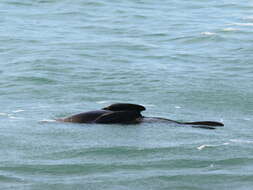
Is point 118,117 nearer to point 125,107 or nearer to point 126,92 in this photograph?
point 125,107

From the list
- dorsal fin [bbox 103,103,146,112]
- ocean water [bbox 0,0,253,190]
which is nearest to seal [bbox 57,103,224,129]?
dorsal fin [bbox 103,103,146,112]

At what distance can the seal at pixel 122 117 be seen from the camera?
1156 centimetres

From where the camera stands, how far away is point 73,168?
930cm

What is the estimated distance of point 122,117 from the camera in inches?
457

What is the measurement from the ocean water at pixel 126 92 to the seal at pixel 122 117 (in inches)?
7.0

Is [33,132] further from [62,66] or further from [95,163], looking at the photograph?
[62,66]

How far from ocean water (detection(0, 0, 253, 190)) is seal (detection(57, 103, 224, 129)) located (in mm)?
177

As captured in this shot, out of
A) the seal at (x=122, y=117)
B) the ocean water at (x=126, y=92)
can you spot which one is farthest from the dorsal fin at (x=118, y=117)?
the ocean water at (x=126, y=92)

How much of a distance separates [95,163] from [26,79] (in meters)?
7.44

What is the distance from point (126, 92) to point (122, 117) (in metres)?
3.37

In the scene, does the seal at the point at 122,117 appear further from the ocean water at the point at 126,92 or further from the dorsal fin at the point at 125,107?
the ocean water at the point at 126,92

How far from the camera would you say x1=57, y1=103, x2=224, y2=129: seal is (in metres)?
11.6

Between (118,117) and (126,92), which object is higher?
(118,117)

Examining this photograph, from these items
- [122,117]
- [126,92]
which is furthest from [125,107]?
[126,92]
